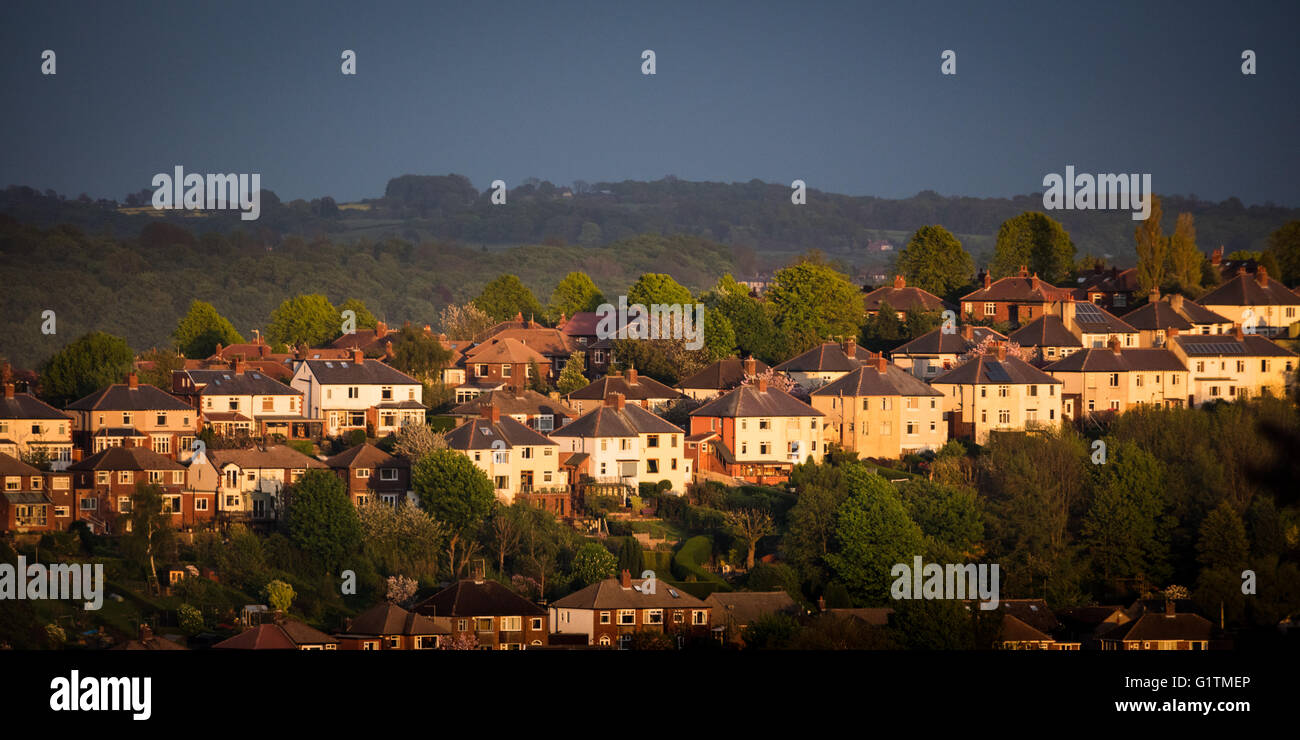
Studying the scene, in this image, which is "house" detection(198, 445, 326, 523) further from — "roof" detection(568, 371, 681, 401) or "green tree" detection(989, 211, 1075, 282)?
"green tree" detection(989, 211, 1075, 282)

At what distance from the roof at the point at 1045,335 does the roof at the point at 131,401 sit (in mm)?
34263

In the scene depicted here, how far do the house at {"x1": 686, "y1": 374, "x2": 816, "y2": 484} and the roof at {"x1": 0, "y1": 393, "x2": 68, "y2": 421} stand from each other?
73.7 ft

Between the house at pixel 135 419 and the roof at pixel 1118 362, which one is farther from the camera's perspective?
the roof at pixel 1118 362

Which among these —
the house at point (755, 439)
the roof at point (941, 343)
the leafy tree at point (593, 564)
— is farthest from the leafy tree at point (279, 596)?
the roof at point (941, 343)

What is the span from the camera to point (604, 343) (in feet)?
299

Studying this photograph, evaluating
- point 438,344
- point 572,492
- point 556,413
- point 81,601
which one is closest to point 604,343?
point 438,344

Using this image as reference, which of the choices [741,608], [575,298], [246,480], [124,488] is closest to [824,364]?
[741,608]

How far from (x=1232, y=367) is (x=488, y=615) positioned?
126ft

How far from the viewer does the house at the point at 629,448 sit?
6869 centimetres

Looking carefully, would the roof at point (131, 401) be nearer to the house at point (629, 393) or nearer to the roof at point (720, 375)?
the house at point (629, 393)

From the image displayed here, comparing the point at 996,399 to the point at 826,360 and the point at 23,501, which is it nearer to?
the point at 826,360

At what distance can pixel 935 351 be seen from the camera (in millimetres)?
81312
